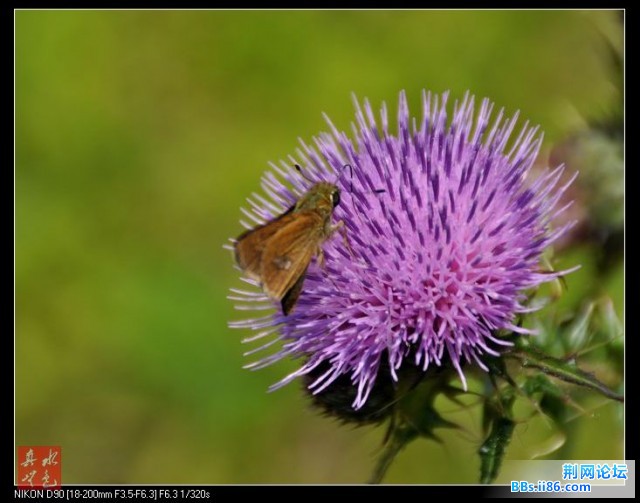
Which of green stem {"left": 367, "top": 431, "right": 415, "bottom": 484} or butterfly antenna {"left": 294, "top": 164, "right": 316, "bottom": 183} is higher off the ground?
butterfly antenna {"left": 294, "top": 164, "right": 316, "bottom": 183}

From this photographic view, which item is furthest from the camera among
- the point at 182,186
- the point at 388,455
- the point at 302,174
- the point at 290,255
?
the point at 182,186

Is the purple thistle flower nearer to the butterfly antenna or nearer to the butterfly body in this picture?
the butterfly body

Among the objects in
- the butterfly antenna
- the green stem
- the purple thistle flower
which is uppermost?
the butterfly antenna

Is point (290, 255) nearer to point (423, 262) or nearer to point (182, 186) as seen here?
point (423, 262)

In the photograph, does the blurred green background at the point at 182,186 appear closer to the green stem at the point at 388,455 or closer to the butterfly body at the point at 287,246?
the green stem at the point at 388,455

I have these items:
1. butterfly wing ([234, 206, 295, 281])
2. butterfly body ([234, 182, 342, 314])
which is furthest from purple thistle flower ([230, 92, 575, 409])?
butterfly wing ([234, 206, 295, 281])

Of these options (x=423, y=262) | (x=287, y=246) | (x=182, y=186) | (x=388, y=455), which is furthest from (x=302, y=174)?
(x=182, y=186)
